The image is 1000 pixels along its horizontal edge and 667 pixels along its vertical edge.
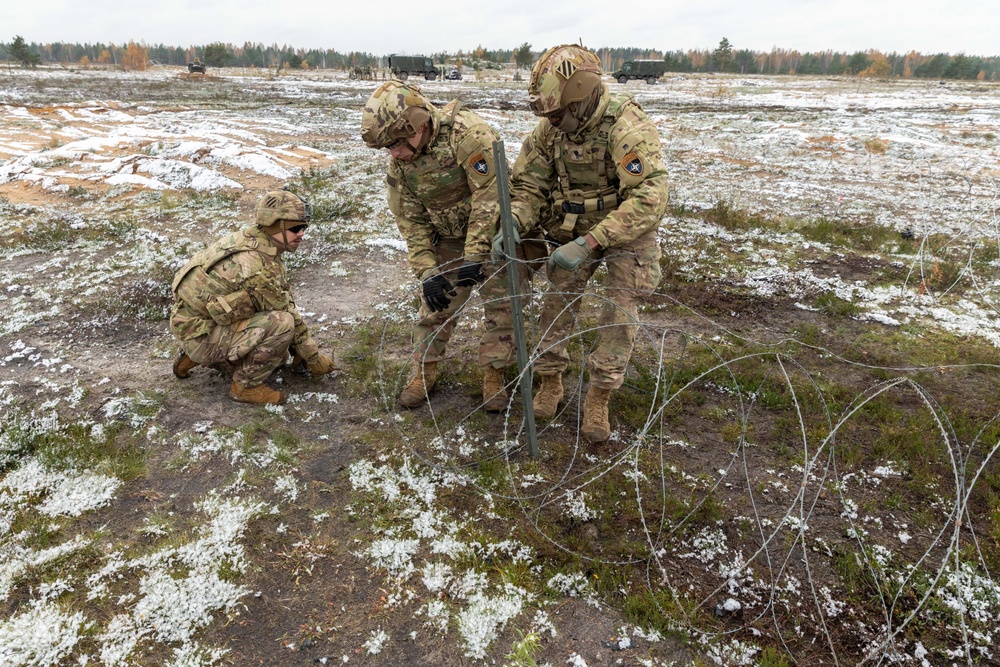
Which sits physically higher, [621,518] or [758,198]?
[758,198]

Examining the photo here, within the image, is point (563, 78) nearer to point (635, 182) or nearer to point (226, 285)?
point (635, 182)

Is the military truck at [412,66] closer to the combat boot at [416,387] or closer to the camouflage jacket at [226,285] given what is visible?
the camouflage jacket at [226,285]

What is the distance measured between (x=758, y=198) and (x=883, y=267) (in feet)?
10.5

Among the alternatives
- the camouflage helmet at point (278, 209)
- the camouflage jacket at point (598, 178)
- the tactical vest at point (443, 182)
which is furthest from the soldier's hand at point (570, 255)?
the camouflage helmet at point (278, 209)

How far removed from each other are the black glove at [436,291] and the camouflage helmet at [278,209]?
4.25 ft

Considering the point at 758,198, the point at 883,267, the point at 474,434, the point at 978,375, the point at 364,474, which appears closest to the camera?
the point at 364,474

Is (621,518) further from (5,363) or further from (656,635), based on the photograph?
(5,363)

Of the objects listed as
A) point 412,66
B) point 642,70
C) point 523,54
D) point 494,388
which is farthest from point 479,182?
point 523,54

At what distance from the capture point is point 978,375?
4.56 meters

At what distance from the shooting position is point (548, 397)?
4273 mm

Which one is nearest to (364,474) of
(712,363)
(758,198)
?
(712,363)

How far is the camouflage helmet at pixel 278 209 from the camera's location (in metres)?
4.18

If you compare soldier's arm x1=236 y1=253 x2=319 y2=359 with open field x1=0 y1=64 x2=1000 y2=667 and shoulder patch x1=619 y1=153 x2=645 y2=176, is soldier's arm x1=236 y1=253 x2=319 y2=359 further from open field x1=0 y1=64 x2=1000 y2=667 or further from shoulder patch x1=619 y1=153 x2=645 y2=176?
shoulder patch x1=619 y1=153 x2=645 y2=176

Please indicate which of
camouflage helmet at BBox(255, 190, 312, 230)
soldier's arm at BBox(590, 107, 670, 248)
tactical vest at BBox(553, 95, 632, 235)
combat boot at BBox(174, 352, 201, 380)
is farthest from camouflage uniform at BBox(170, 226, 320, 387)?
soldier's arm at BBox(590, 107, 670, 248)
